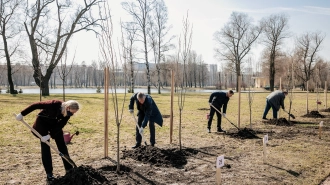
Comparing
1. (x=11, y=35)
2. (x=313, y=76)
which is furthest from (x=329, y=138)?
(x=313, y=76)

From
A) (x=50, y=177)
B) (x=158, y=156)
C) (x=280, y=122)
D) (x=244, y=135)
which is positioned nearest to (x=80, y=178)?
(x=50, y=177)

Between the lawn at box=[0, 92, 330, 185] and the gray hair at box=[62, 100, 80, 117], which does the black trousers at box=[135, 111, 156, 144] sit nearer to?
the lawn at box=[0, 92, 330, 185]

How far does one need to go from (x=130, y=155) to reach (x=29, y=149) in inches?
99.7

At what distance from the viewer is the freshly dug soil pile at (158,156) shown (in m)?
5.38

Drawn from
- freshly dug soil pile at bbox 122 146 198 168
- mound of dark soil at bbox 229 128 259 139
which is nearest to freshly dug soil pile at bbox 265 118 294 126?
mound of dark soil at bbox 229 128 259 139

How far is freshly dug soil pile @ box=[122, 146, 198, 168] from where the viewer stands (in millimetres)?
5383

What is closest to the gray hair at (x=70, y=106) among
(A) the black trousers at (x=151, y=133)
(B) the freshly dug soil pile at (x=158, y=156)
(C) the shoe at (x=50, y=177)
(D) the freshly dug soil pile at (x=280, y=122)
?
(C) the shoe at (x=50, y=177)

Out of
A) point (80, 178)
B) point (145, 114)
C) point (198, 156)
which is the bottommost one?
point (198, 156)

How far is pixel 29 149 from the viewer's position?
20.8 ft

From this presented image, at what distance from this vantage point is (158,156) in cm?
552

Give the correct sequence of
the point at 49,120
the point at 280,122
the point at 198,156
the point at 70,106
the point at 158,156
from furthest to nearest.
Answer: the point at 280,122
the point at 198,156
the point at 158,156
the point at 49,120
the point at 70,106

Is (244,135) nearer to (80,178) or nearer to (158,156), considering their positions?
(158,156)

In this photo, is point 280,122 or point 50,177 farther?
point 280,122

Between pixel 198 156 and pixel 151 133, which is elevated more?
pixel 151 133
